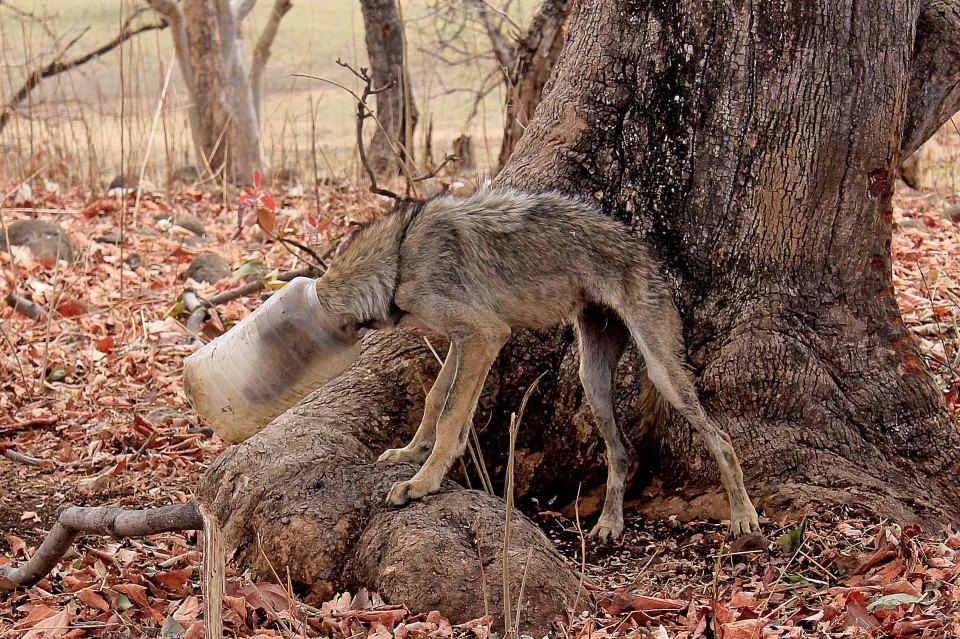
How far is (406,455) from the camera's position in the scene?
4.13 m

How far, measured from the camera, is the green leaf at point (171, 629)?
3.23 metres

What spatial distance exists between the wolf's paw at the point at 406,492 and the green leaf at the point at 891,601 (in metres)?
1.63

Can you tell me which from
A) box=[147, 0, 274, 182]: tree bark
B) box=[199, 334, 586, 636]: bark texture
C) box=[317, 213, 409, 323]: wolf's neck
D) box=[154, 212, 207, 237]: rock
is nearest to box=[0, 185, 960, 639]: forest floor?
box=[199, 334, 586, 636]: bark texture

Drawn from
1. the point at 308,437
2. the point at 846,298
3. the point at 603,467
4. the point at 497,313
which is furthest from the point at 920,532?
the point at 308,437

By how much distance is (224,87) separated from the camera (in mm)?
12820

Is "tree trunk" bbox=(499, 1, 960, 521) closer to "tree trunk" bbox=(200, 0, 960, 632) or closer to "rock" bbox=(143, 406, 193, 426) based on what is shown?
"tree trunk" bbox=(200, 0, 960, 632)

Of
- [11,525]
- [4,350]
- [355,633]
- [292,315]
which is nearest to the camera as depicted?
[355,633]

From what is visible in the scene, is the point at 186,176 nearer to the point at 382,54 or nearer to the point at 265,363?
the point at 382,54

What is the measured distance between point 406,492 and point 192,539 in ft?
3.85

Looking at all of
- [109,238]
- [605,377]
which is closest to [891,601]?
[605,377]

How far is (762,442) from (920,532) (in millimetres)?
684

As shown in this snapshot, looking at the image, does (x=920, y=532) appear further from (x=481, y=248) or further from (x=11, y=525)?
(x=11, y=525)

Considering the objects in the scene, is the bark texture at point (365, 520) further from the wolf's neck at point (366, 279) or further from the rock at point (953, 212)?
the rock at point (953, 212)

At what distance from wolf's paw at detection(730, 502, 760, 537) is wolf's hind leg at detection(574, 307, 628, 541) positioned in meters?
0.51
